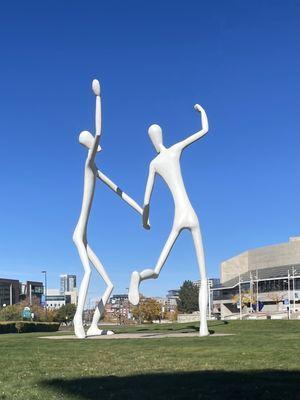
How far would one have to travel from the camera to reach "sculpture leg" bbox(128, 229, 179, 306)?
1917 cm

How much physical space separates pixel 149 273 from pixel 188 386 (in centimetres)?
1130

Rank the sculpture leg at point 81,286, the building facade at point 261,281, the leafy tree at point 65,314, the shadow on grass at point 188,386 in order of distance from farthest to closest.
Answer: the building facade at point 261,281
the leafy tree at point 65,314
the sculpture leg at point 81,286
the shadow on grass at point 188,386

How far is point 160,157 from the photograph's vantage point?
2059cm

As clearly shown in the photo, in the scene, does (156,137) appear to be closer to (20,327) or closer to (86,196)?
(86,196)

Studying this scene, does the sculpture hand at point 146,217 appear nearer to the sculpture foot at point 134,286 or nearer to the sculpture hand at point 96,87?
the sculpture foot at point 134,286

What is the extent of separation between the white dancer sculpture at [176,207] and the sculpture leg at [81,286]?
2.46 meters

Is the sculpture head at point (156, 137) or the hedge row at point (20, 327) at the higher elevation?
the sculpture head at point (156, 137)

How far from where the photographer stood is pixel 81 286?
71.3 feet

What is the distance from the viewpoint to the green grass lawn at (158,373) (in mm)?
7863

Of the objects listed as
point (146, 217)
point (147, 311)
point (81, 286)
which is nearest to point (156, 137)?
point (146, 217)

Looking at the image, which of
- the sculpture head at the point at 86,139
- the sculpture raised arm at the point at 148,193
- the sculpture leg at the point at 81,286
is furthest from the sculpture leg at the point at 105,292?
the sculpture head at the point at 86,139

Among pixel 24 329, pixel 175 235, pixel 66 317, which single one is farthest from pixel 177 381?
pixel 66 317

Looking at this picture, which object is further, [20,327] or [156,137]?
[20,327]

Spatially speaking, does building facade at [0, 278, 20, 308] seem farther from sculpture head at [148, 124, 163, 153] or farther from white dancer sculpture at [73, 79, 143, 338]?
sculpture head at [148, 124, 163, 153]
